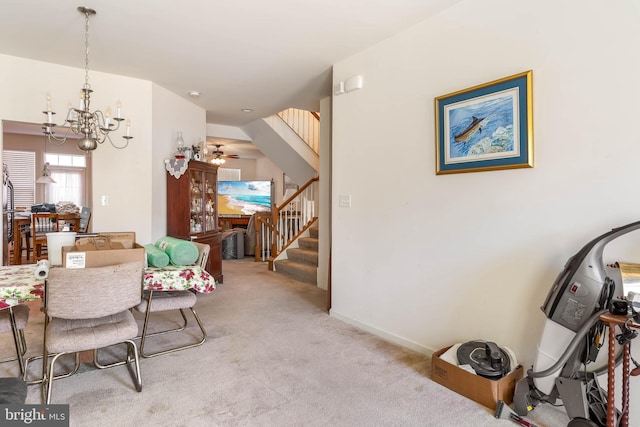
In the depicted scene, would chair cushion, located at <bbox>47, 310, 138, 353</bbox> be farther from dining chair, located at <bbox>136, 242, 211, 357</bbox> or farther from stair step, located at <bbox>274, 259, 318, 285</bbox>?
stair step, located at <bbox>274, 259, 318, 285</bbox>

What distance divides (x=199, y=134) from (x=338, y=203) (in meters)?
2.82

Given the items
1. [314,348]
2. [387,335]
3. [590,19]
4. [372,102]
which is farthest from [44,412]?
[590,19]

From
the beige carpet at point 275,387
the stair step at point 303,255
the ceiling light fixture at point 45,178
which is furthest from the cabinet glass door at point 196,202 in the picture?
the ceiling light fixture at point 45,178

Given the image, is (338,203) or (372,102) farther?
(338,203)

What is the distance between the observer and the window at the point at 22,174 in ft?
26.0

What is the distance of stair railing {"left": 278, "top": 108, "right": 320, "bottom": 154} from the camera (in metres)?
6.48

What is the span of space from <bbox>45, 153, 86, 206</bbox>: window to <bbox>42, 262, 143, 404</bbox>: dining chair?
7.68 metres

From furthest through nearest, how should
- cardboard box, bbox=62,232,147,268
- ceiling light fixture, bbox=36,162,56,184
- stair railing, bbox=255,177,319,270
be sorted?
ceiling light fixture, bbox=36,162,56,184 < stair railing, bbox=255,177,319,270 < cardboard box, bbox=62,232,147,268

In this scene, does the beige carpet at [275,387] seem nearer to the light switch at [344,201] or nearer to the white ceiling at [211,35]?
the light switch at [344,201]

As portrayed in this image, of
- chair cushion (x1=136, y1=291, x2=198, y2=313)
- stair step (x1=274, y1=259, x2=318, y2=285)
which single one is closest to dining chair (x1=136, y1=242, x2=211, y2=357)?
chair cushion (x1=136, y1=291, x2=198, y2=313)

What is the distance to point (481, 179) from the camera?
2.46 metres

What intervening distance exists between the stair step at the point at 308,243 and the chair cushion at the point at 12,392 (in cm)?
453

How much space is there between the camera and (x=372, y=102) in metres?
3.30

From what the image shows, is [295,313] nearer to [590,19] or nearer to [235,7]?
[235,7]
